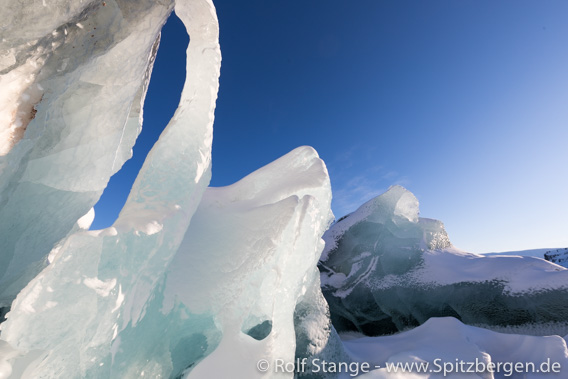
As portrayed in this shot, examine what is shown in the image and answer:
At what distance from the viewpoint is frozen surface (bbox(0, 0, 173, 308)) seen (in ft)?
6.40

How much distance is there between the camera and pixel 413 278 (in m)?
6.27

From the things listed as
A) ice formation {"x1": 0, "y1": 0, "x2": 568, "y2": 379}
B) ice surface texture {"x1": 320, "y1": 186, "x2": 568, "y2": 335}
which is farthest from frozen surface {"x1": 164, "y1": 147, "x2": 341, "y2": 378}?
ice surface texture {"x1": 320, "y1": 186, "x2": 568, "y2": 335}

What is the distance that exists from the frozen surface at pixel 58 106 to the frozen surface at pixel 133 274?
121 millimetres

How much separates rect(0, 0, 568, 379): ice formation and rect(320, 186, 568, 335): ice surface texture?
181 centimetres

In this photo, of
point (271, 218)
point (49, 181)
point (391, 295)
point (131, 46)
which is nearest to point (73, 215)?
point (49, 181)

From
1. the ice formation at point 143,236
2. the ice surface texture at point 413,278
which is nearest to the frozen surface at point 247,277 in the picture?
the ice formation at point 143,236

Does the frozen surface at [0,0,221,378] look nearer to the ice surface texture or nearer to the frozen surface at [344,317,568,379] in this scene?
the frozen surface at [344,317,568,379]

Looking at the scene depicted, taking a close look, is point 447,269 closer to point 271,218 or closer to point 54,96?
point 271,218

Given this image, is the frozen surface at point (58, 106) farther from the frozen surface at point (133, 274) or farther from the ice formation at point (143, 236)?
the frozen surface at point (133, 274)

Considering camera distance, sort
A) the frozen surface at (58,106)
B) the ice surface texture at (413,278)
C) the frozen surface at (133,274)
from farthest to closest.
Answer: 1. the ice surface texture at (413,278)
2. the frozen surface at (58,106)
3. the frozen surface at (133,274)

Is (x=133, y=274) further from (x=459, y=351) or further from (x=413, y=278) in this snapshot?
(x=413, y=278)

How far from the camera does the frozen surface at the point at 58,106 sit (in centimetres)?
195

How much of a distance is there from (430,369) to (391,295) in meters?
3.72

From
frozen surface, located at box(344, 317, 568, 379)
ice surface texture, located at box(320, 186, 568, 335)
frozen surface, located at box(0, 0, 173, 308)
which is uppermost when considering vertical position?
frozen surface, located at box(0, 0, 173, 308)
